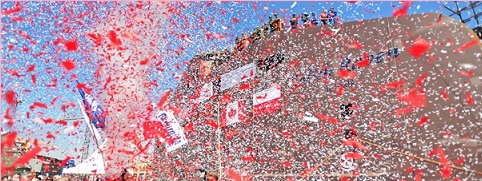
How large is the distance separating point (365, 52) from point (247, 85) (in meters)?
4.05

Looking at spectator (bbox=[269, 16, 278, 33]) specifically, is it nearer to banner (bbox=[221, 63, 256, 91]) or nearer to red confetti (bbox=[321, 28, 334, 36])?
banner (bbox=[221, 63, 256, 91])

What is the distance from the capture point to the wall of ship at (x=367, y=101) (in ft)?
24.6

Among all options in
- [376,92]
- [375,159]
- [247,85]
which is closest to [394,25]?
[376,92]

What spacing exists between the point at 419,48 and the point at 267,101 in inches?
170

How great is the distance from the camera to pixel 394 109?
320 inches

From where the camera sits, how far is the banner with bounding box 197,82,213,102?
13.9 meters

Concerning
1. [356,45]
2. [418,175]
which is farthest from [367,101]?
[418,175]

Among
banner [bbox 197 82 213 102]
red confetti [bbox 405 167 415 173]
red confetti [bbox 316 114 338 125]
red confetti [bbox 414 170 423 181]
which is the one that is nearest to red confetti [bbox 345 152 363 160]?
red confetti [bbox 316 114 338 125]

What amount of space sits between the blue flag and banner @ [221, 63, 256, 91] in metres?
4.91

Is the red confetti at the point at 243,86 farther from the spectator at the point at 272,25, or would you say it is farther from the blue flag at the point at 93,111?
the blue flag at the point at 93,111

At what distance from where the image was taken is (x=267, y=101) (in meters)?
11.2

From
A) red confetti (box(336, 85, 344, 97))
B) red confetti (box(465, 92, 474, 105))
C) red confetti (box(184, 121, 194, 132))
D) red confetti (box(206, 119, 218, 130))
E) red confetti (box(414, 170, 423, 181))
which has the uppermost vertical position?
red confetti (box(184, 121, 194, 132))

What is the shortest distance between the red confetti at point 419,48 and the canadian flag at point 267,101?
3639mm

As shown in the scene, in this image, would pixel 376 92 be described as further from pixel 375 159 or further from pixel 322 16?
pixel 322 16
